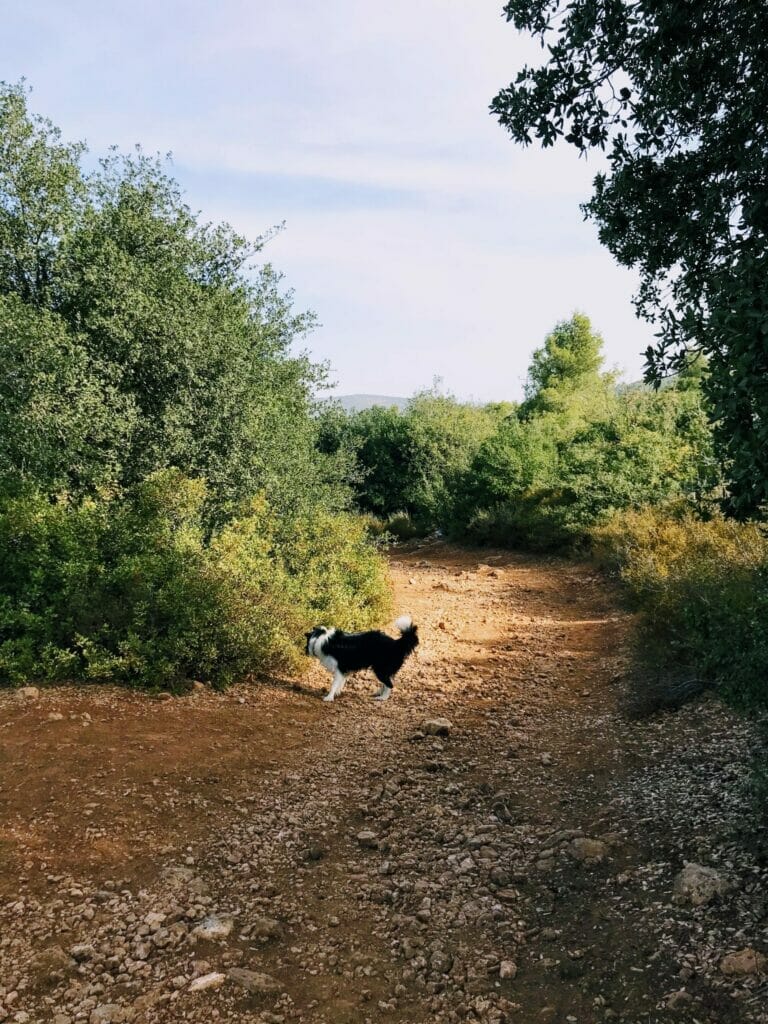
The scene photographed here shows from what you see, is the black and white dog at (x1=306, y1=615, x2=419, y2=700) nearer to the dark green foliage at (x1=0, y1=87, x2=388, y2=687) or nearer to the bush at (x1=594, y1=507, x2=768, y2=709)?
the dark green foliage at (x1=0, y1=87, x2=388, y2=687)

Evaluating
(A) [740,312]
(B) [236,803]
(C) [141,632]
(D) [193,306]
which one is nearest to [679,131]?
(A) [740,312]

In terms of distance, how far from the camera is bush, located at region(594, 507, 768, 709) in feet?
13.3

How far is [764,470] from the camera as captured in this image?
9.48 feet

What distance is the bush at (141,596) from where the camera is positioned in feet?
22.7

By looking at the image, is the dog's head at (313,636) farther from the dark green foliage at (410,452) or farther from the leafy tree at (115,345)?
the dark green foliage at (410,452)

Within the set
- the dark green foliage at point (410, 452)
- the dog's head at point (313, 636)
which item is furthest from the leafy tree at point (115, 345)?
the dark green foliage at point (410, 452)

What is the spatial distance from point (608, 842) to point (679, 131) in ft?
15.3

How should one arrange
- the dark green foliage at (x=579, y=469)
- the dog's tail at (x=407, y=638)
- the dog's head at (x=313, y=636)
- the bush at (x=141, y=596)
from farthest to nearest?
the dark green foliage at (x=579, y=469)
the dog's head at (x=313, y=636)
the dog's tail at (x=407, y=638)
the bush at (x=141, y=596)

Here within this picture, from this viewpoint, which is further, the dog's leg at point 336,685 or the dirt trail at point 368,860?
the dog's leg at point 336,685

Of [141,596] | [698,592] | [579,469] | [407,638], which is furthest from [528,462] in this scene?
[141,596]

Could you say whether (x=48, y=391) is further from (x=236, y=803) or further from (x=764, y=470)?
(x=764, y=470)


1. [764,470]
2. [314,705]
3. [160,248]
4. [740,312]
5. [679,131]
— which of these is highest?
[160,248]

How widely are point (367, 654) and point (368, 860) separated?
3189 millimetres

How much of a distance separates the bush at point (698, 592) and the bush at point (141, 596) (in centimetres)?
419
